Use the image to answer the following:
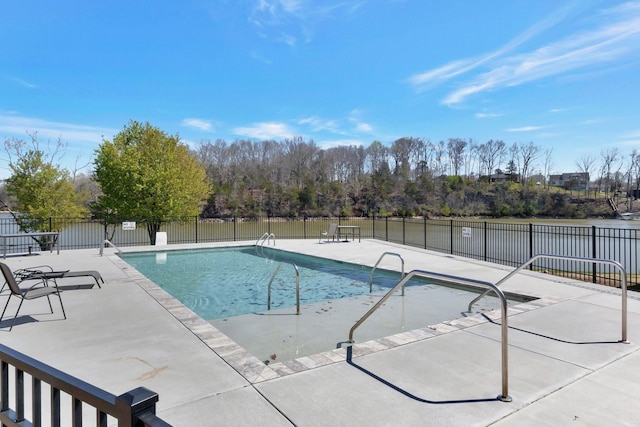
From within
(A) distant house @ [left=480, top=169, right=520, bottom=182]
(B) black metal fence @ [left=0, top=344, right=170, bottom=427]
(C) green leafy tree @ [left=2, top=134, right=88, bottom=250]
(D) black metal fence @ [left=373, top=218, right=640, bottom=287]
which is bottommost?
(D) black metal fence @ [left=373, top=218, right=640, bottom=287]

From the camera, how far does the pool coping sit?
3406 mm

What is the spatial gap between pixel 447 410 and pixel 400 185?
66.1 metres

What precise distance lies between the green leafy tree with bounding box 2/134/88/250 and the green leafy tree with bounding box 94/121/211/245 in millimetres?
1558

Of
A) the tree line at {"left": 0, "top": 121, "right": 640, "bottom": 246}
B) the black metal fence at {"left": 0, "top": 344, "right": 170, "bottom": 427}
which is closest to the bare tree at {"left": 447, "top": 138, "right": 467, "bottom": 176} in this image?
the tree line at {"left": 0, "top": 121, "right": 640, "bottom": 246}

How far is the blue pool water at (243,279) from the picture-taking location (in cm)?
727

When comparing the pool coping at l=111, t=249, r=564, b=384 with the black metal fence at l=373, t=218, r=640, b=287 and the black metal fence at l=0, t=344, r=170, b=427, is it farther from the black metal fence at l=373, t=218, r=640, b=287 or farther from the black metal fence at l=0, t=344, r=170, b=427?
the black metal fence at l=373, t=218, r=640, b=287

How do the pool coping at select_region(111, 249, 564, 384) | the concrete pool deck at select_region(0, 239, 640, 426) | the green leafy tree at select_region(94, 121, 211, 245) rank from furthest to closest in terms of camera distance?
1. the green leafy tree at select_region(94, 121, 211, 245)
2. the pool coping at select_region(111, 249, 564, 384)
3. the concrete pool deck at select_region(0, 239, 640, 426)

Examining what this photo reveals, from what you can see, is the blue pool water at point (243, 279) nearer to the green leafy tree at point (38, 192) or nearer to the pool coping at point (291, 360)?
the pool coping at point (291, 360)

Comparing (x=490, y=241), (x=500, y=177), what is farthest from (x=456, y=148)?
(x=490, y=241)

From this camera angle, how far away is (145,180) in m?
16.6

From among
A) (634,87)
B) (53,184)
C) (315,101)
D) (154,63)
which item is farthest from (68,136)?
(634,87)

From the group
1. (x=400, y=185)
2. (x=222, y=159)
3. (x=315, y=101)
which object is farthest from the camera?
(x=400, y=185)

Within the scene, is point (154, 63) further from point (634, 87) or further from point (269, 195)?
point (269, 195)

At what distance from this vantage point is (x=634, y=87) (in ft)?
76.5
